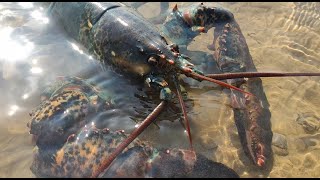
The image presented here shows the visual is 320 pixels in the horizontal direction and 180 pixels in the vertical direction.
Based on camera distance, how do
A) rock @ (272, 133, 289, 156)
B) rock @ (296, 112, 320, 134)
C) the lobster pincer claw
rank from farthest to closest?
rock @ (296, 112, 320, 134), rock @ (272, 133, 289, 156), the lobster pincer claw

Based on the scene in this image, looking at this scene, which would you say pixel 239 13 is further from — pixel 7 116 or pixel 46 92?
pixel 7 116

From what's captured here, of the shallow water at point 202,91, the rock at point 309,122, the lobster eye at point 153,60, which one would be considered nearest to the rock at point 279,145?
the shallow water at point 202,91

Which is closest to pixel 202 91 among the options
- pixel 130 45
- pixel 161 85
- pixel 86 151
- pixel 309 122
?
pixel 161 85

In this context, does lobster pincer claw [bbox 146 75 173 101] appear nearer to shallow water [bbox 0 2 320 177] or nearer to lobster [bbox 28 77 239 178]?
shallow water [bbox 0 2 320 177]

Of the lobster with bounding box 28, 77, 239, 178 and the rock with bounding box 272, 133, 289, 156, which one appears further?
the rock with bounding box 272, 133, 289, 156

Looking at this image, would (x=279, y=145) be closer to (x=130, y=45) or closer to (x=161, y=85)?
(x=161, y=85)

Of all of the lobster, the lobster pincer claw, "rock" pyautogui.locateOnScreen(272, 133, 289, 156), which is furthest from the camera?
"rock" pyautogui.locateOnScreen(272, 133, 289, 156)

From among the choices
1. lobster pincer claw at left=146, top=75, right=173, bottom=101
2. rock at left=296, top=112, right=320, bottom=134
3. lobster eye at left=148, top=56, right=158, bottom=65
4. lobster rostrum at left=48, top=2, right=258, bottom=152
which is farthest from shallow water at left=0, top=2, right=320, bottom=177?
lobster eye at left=148, top=56, right=158, bottom=65
